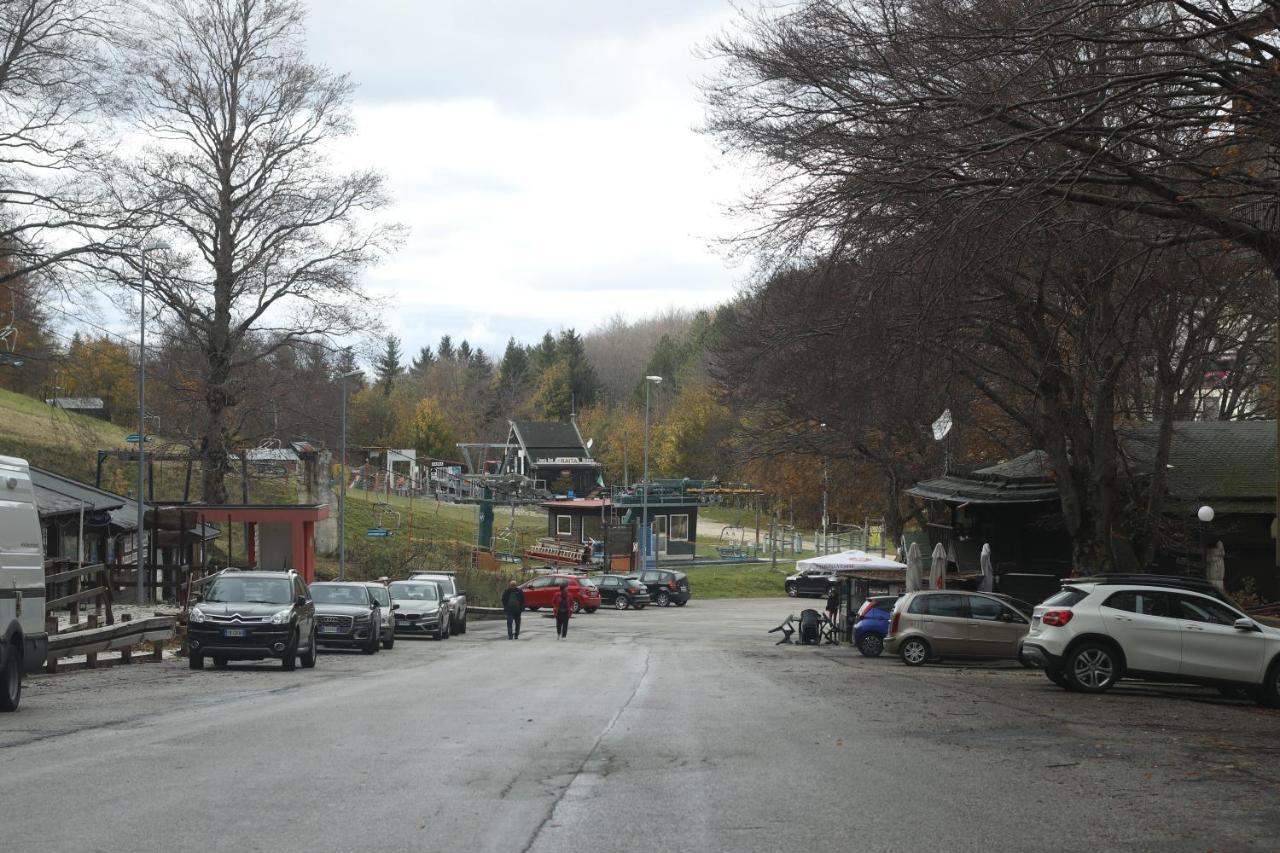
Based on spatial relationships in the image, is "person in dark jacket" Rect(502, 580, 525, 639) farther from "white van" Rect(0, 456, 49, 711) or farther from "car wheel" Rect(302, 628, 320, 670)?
"white van" Rect(0, 456, 49, 711)

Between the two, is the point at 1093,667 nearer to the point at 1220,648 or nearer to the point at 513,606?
the point at 1220,648

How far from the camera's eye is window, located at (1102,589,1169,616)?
1989 centimetres

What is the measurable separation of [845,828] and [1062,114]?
10.4m

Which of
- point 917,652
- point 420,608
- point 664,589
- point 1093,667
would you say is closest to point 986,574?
point 917,652

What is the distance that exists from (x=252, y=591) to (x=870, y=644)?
1629 centimetres

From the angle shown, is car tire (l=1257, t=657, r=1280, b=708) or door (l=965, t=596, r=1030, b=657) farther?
door (l=965, t=596, r=1030, b=657)

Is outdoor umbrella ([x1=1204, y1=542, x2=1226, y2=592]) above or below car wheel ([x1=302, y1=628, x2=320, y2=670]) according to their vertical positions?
above

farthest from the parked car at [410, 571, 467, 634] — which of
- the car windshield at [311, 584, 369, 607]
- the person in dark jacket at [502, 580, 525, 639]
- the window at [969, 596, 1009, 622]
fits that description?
the window at [969, 596, 1009, 622]

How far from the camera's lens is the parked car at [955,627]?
95.7 ft

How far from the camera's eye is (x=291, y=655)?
76.1 feet

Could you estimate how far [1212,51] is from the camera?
14141mm

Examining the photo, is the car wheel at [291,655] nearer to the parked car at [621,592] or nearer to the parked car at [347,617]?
the parked car at [347,617]

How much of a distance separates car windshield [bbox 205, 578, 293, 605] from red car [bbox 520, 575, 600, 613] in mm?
31034

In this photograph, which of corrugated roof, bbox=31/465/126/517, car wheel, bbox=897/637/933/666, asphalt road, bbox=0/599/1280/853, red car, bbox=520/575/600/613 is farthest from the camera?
red car, bbox=520/575/600/613
